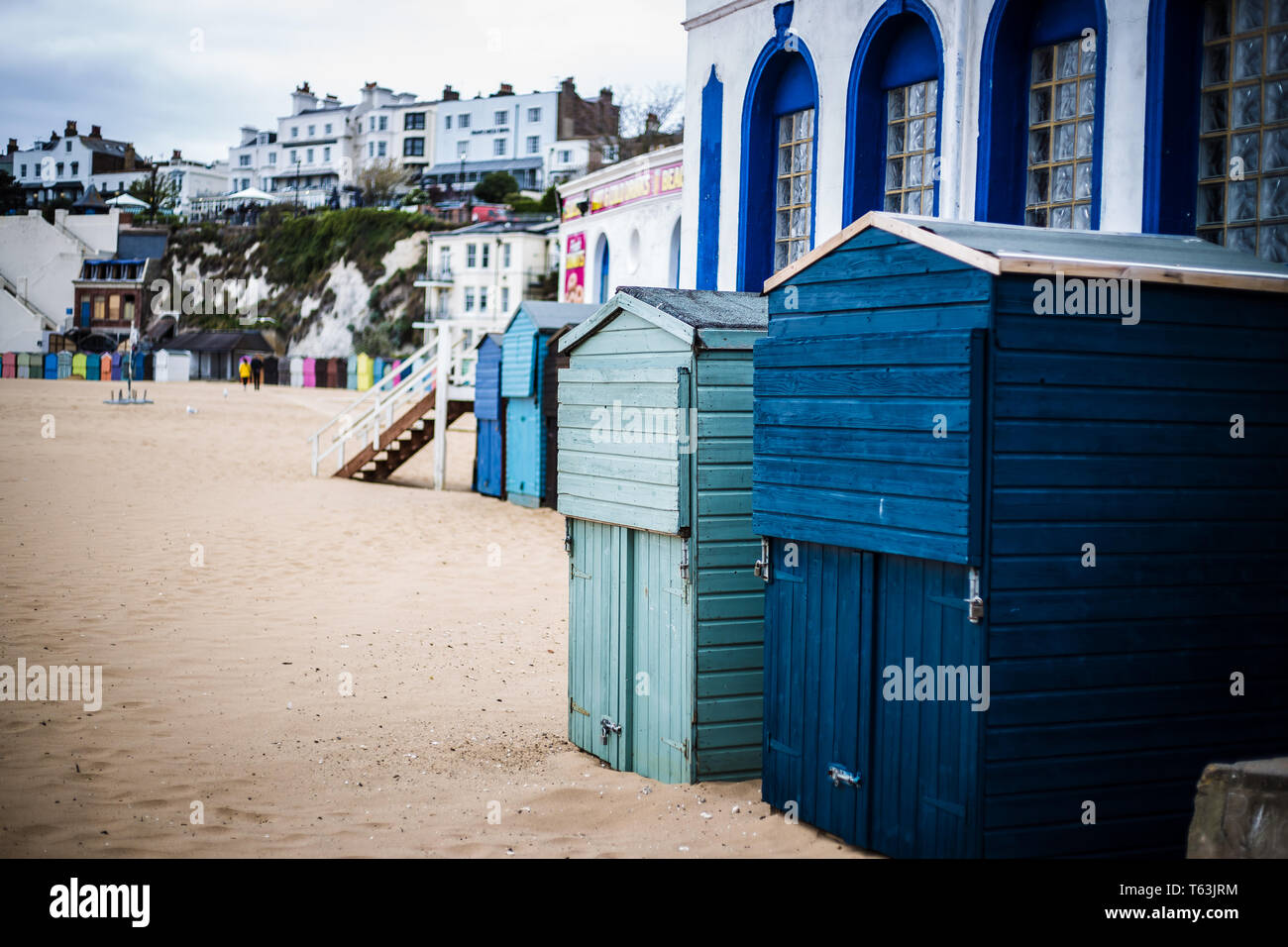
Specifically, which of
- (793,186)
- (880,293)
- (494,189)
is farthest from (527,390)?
(494,189)

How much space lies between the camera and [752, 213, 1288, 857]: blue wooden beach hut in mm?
4227

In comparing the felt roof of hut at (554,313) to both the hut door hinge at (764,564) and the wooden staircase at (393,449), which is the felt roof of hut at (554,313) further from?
the hut door hinge at (764,564)

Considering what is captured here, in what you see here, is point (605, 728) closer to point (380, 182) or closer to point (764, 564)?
point (764, 564)

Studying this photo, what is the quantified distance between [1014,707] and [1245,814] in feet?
2.73

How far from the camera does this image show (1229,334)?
4.64 m

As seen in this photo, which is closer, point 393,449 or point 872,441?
point 872,441

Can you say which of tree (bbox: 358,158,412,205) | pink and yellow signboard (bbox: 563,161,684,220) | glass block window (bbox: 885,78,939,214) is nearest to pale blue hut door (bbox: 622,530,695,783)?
glass block window (bbox: 885,78,939,214)

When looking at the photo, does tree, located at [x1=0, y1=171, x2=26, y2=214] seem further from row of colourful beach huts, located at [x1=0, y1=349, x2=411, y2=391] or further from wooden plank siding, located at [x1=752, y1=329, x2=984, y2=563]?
wooden plank siding, located at [x1=752, y1=329, x2=984, y2=563]

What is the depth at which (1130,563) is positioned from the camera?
4.45 metres

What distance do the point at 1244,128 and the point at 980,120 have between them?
2235 millimetres

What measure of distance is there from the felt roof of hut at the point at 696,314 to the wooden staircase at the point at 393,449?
15219 millimetres

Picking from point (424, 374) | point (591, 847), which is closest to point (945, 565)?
point (591, 847)

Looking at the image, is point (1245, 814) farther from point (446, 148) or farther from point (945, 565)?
point (446, 148)
